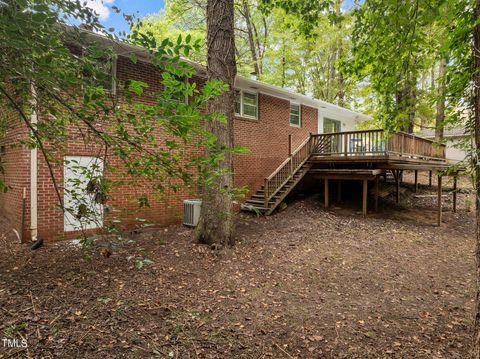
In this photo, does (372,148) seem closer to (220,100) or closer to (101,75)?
(220,100)

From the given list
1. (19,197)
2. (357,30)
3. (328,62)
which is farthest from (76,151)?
(328,62)

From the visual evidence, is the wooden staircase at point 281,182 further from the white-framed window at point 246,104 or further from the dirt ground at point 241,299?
the dirt ground at point 241,299

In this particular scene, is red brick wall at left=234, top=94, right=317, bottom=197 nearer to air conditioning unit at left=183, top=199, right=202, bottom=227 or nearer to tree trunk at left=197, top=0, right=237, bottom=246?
air conditioning unit at left=183, top=199, right=202, bottom=227

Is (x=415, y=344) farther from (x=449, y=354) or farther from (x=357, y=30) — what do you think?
(x=357, y=30)

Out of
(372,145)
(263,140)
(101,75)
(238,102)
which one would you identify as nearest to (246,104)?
(238,102)

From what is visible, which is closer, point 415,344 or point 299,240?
point 415,344

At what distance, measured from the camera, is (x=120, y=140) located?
7.37ft

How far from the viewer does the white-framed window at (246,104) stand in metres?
Answer: 11.0

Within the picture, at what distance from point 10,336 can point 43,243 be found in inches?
161

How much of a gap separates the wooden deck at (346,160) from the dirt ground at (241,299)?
3.40m

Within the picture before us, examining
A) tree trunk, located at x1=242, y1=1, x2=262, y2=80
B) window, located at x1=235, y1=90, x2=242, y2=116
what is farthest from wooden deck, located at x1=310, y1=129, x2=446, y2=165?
tree trunk, located at x1=242, y1=1, x2=262, y2=80

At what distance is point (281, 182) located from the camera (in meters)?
11.0

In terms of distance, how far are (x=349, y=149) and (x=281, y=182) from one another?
321 cm

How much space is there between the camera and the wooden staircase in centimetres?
1027
